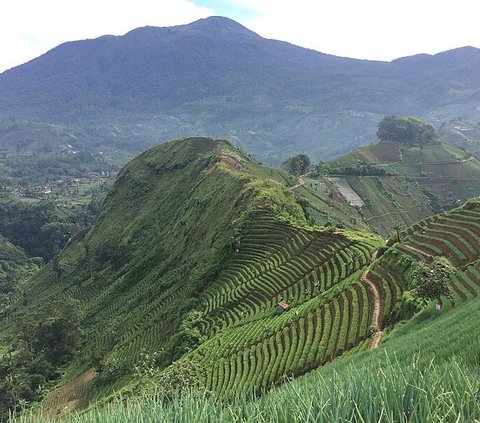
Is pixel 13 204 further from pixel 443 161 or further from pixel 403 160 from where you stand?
pixel 443 161

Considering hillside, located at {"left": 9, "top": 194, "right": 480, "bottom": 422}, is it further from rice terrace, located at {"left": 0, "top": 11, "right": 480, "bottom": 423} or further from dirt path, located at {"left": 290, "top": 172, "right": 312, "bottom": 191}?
dirt path, located at {"left": 290, "top": 172, "right": 312, "bottom": 191}

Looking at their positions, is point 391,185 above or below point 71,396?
above

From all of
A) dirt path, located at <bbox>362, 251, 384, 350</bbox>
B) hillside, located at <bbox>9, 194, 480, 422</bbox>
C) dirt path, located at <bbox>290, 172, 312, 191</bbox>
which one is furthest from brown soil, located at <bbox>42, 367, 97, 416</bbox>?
dirt path, located at <bbox>290, 172, 312, 191</bbox>

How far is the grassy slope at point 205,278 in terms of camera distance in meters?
47.5

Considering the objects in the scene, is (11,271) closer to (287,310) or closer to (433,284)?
(287,310)

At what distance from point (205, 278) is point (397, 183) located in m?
108

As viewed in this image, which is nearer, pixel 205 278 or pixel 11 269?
pixel 205 278

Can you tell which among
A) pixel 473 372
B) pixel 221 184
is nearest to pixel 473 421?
pixel 473 372

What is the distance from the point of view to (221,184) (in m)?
96.4

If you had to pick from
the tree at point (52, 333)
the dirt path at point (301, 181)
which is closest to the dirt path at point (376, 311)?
the tree at point (52, 333)

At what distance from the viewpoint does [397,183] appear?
6142 inches

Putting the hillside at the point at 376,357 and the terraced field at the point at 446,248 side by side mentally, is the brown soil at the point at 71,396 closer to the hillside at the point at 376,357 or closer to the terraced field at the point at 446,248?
the hillside at the point at 376,357

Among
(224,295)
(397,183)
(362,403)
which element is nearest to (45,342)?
(224,295)

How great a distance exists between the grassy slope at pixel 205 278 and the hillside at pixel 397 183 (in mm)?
30192
